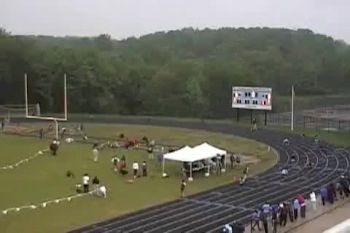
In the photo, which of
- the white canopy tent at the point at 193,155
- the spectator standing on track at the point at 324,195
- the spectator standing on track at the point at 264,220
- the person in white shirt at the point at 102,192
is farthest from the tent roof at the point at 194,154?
the spectator standing on track at the point at 264,220

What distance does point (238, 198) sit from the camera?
96.9 ft

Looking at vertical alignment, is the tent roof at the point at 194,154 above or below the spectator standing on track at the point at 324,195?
above

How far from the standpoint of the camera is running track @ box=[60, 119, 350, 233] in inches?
966

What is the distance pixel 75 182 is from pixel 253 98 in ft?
94.2

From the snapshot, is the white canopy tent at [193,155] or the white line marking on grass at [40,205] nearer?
the white line marking on grass at [40,205]

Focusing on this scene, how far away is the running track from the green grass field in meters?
1.08

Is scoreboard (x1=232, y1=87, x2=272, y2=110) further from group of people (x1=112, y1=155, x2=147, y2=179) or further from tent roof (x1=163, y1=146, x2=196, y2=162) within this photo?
tent roof (x1=163, y1=146, x2=196, y2=162)

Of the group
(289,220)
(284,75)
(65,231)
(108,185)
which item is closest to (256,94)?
(108,185)

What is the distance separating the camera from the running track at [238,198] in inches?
966

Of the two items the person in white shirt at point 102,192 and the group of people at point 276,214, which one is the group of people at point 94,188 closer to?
the person in white shirt at point 102,192

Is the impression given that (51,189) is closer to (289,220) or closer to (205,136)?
(289,220)

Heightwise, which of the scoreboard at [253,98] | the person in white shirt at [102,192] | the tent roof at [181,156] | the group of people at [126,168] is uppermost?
the scoreboard at [253,98]

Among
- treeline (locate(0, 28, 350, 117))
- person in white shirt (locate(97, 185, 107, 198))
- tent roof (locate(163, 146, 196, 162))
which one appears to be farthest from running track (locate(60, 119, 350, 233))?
treeline (locate(0, 28, 350, 117))

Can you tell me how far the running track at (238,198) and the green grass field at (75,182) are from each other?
1.08 m
